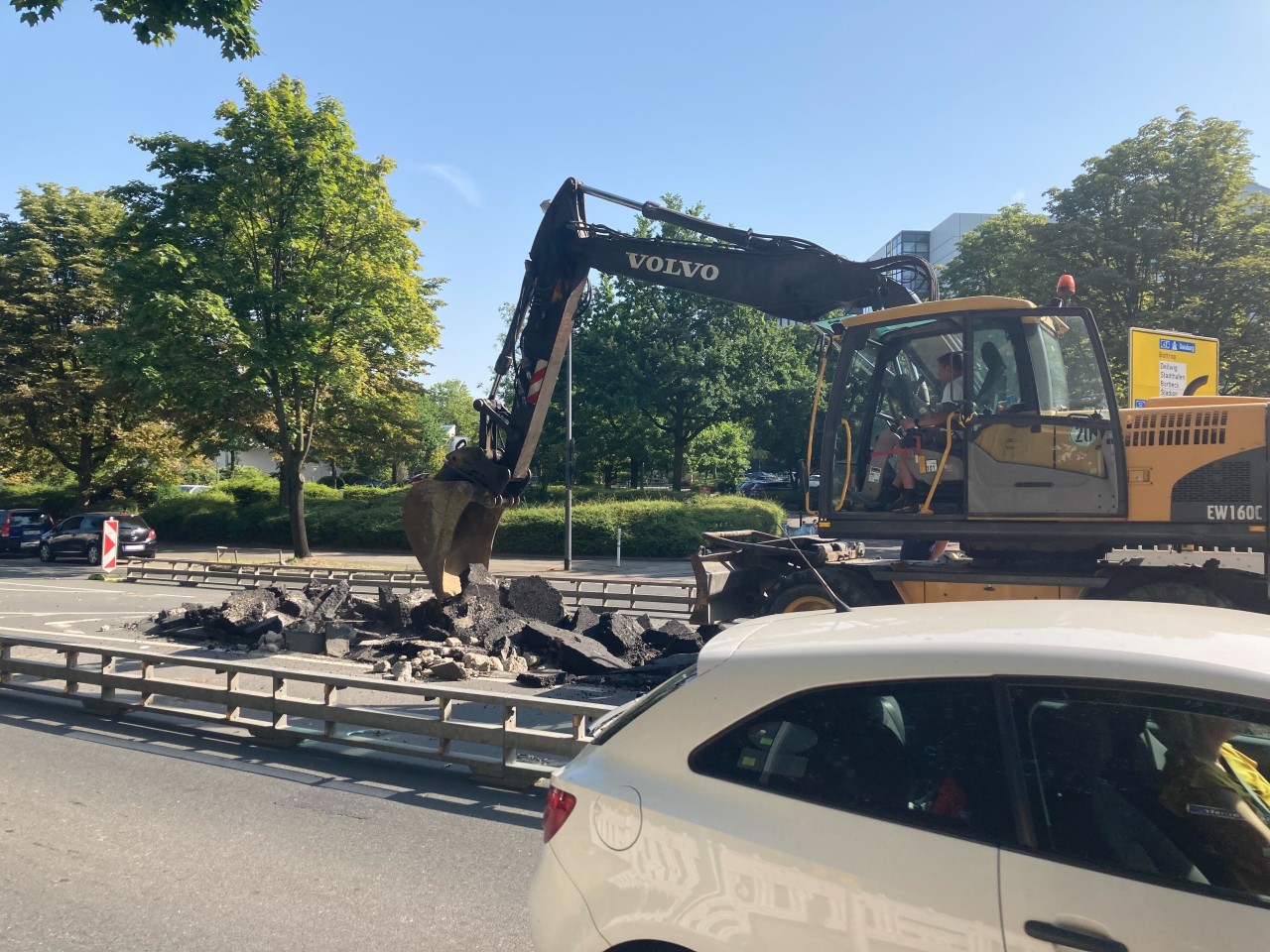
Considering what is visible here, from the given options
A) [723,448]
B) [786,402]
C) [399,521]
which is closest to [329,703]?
[399,521]

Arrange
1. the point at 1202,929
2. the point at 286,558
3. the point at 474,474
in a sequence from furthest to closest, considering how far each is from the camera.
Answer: the point at 286,558 < the point at 474,474 < the point at 1202,929

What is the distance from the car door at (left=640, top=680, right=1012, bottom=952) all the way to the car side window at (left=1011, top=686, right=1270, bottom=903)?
125 mm

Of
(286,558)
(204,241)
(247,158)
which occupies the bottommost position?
(286,558)

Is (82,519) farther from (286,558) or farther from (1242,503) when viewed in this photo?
(1242,503)

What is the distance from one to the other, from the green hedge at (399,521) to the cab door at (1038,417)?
18470 mm

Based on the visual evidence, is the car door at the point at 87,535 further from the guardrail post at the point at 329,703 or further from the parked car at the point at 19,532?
the guardrail post at the point at 329,703

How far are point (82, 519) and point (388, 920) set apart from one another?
30.1 meters

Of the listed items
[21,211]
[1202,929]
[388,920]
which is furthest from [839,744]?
[21,211]

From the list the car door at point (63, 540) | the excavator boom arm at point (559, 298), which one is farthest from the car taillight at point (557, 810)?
the car door at point (63, 540)

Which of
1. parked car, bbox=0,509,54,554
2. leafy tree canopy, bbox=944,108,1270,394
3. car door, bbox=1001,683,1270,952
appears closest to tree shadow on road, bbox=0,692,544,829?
car door, bbox=1001,683,1270,952

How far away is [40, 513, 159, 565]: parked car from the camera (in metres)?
27.3

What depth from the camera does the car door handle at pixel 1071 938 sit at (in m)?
1.93

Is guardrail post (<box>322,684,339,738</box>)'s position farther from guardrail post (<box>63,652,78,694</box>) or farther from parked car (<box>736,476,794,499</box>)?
parked car (<box>736,476,794,499</box>)

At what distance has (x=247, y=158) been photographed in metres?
24.1
